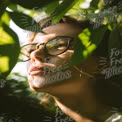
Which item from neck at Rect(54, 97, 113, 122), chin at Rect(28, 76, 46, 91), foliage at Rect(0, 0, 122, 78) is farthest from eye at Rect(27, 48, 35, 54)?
foliage at Rect(0, 0, 122, 78)

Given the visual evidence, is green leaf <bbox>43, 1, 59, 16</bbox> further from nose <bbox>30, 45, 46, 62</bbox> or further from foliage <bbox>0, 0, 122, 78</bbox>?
nose <bbox>30, 45, 46, 62</bbox>

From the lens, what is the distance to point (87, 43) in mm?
Result: 456

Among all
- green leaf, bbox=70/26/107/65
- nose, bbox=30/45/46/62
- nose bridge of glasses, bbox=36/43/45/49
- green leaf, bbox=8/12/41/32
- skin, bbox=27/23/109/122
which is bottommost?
skin, bbox=27/23/109/122

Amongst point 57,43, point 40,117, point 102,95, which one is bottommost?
point 40,117

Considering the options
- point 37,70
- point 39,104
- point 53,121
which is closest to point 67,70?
point 37,70

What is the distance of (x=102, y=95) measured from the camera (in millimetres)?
995

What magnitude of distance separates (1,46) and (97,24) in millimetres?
157

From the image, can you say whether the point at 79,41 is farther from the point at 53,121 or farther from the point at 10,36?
the point at 53,121

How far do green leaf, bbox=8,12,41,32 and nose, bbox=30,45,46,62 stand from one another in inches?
16.3

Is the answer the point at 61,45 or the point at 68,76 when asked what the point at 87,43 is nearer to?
the point at 61,45

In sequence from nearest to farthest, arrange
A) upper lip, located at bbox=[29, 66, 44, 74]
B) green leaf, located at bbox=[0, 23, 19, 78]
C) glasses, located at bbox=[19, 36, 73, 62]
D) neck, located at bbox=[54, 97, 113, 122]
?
green leaf, located at bbox=[0, 23, 19, 78], glasses, located at bbox=[19, 36, 73, 62], upper lip, located at bbox=[29, 66, 44, 74], neck, located at bbox=[54, 97, 113, 122]

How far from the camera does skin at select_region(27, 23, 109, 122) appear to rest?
885 millimetres

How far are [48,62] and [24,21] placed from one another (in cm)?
47

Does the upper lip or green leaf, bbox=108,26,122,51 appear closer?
green leaf, bbox=108,26,122,51
